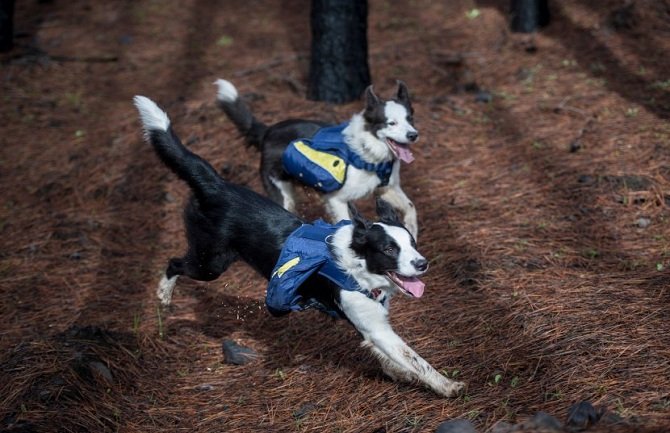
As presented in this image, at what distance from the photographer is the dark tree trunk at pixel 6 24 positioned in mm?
10945

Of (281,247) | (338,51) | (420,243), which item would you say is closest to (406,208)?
(420,243)

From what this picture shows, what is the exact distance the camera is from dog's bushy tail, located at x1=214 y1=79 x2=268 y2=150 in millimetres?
6586

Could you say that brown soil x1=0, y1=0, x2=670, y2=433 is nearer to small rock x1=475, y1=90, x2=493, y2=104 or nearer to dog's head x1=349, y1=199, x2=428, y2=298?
small rock x1=475, y1=90, x2=493, y2=104

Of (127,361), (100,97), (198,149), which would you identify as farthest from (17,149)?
(127,361)

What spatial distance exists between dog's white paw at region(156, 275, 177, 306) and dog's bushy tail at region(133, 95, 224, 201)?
88cm

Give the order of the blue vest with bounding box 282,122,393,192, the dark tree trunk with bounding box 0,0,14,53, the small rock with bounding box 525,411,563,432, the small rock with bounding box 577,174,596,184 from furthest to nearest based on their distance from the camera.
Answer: the dark tree trunk with bounding box 0,0,14,53
the small rock with bounding box 577,174,596,184
the blue vest with bounding box 282,122,393,192
the small rock with bounding box 525,411,563,432

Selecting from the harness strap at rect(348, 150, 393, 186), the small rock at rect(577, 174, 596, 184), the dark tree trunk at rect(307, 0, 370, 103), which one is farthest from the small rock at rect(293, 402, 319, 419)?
the dark tree trunk at rect(307, 0, 370, 103)

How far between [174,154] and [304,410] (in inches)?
76.3

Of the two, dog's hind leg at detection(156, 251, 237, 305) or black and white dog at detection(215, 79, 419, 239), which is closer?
dog's hind leg at detection(156, 251, 237, 305)

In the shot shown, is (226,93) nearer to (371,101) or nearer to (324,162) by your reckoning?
(324,162)

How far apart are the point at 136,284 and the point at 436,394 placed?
2.91m

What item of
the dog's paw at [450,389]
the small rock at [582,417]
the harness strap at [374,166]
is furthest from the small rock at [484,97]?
the small rock at [582,417]

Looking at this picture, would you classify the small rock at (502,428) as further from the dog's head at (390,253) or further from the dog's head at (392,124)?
the dog's head at (392,124)

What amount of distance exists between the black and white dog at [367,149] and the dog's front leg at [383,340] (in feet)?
5.59
